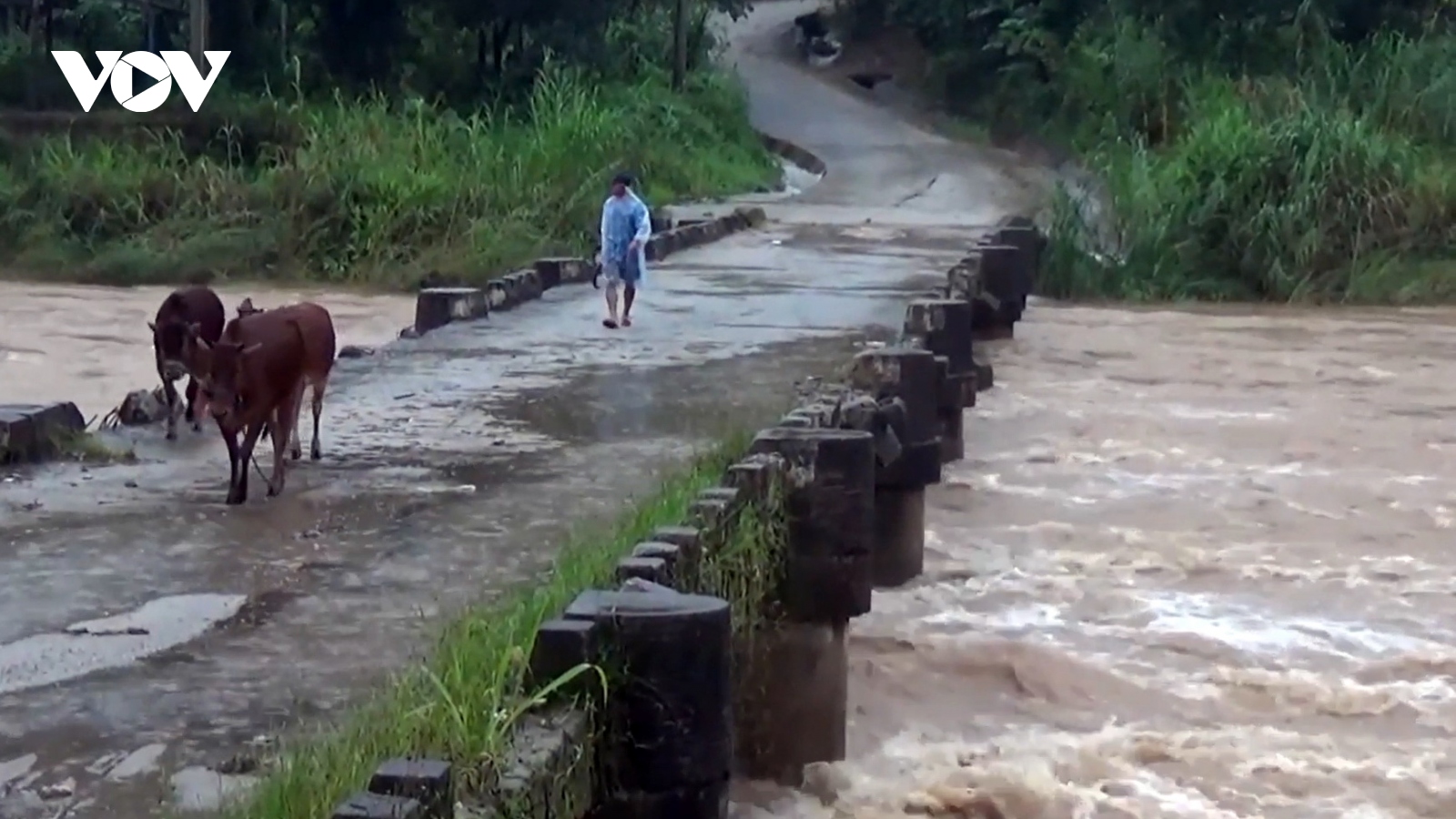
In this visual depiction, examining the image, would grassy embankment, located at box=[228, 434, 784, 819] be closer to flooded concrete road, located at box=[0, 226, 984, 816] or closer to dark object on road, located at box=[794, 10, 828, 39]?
flooded concrete road, located at box=[0, 226, 984, 816]

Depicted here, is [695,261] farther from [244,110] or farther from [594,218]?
[244,110]

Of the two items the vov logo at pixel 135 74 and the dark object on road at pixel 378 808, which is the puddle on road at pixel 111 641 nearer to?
the dark object on road at pixel 378 808

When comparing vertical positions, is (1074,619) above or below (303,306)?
below

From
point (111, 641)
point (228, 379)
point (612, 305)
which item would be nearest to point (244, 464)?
point (228, 379)

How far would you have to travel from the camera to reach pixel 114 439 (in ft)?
29.4

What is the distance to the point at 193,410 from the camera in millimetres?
8945

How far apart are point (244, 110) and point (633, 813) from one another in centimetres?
2110

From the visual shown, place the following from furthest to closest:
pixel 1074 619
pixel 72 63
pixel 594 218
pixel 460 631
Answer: pixel 72 63
pixel 594 218
pixel 1074 619
pixel 460 631

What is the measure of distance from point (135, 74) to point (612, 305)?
16427 mm

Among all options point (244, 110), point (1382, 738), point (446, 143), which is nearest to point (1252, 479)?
point (1382, 738)

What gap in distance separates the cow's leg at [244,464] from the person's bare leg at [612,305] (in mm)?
5238

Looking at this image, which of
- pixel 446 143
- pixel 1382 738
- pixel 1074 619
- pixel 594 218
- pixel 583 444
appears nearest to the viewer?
pixel 1382 738

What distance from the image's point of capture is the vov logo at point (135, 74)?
2639 centimetres

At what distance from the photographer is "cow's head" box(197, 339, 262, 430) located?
7375mm
